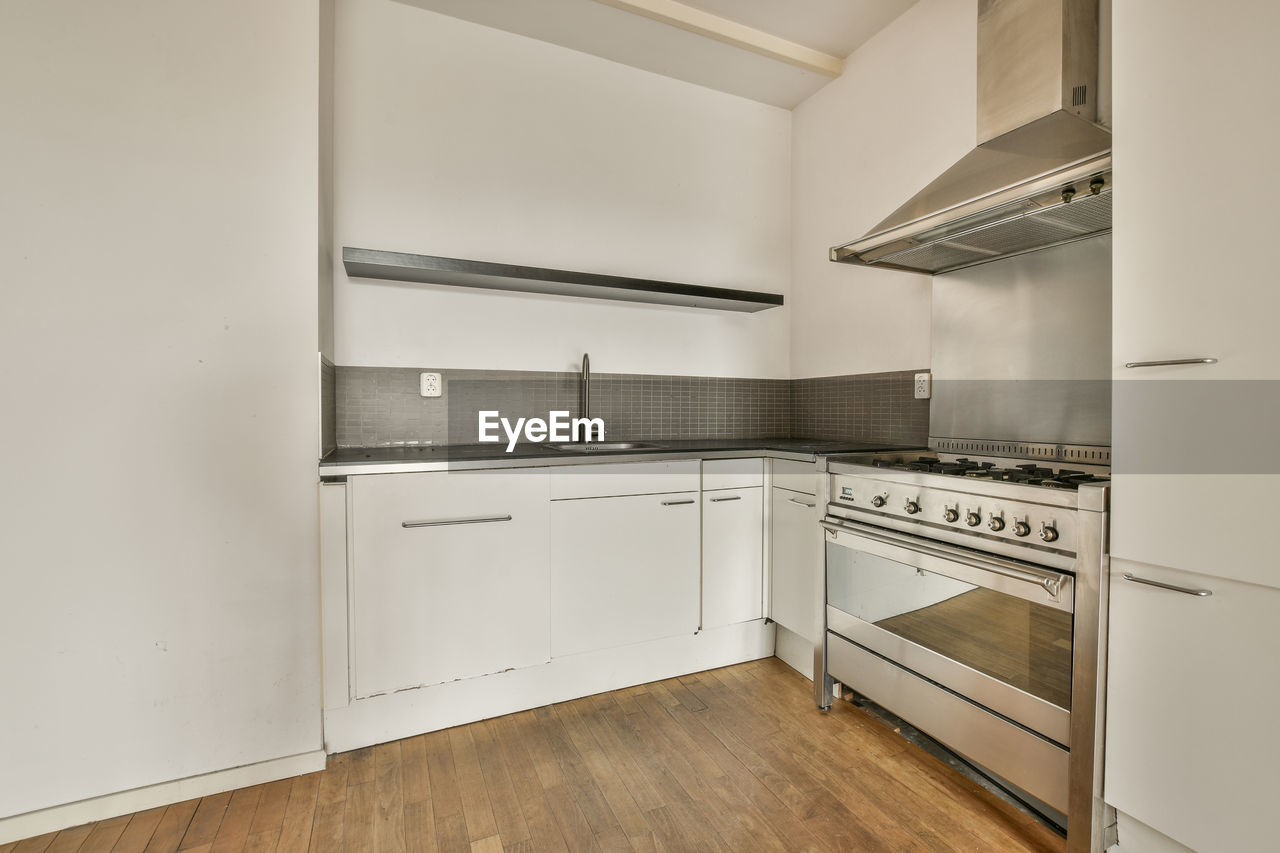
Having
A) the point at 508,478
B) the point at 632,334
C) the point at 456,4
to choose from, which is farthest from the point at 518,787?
the point at 456,4

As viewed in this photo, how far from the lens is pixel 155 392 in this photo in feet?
5.29

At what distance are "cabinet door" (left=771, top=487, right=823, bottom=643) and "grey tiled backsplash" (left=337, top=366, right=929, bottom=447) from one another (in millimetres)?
659

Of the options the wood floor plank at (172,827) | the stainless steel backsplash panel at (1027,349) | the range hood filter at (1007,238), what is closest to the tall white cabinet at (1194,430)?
the range hood filter at (1007,238)

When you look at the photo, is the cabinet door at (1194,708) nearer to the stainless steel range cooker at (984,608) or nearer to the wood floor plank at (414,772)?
the stainless steel range cooker at (984,608)

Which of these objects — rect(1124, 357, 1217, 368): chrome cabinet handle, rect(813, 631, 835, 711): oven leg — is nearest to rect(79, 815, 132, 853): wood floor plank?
rect(813, 631, 835, 711): oven leg

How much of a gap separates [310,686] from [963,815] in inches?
78.2

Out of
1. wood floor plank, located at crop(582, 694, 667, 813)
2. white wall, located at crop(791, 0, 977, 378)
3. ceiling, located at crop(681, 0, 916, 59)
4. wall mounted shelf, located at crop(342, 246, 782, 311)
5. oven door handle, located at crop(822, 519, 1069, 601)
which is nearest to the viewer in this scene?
oven door handle, located at crop(822, 519, 1069, 601)

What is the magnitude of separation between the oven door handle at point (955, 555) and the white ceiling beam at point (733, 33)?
225 centimetres

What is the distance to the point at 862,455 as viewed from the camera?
2.23m

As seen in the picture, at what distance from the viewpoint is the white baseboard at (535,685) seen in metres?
1.87

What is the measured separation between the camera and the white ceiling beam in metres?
2.39

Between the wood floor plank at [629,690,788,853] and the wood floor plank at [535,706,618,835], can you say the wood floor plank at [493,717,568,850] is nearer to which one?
the wood floor plank at [535,706,618,835]

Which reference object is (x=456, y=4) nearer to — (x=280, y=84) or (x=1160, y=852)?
(x=280, y=84)

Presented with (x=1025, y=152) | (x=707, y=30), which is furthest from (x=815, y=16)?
(x=1025, y=152)
